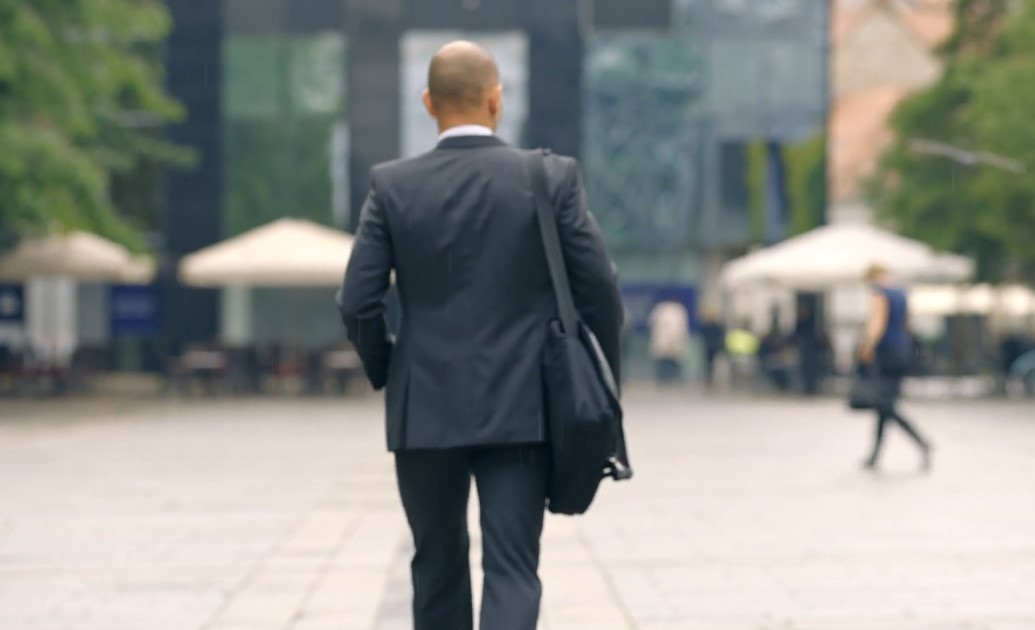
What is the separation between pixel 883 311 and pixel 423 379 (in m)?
9.41

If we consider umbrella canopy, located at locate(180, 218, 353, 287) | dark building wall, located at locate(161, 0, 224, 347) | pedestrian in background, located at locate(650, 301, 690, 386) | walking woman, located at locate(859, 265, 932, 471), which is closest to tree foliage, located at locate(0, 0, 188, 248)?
umbrella canopy, located at locate(180, 218, 353, 287)

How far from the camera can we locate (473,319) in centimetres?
400

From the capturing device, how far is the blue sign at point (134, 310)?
33.8 m

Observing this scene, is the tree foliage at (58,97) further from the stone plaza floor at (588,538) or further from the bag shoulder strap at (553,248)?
the bag shoulder strap at (553,248)

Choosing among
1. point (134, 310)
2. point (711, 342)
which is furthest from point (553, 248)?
point (134, 310)

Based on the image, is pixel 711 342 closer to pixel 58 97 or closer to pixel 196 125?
pixel 196 125

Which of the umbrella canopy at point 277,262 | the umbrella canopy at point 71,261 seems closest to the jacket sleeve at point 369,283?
the umbrella canopy at point 277,262

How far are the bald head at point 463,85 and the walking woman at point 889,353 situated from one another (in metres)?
9.17

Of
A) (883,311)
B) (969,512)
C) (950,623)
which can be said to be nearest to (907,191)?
(883,311)

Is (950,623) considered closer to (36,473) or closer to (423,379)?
(423,379)

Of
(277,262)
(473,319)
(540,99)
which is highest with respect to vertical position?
(540,99)

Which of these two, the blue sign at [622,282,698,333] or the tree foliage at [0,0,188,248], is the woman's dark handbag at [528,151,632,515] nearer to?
the tree foliage at [0,0,188,248]

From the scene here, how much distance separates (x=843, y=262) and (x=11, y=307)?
15810mm

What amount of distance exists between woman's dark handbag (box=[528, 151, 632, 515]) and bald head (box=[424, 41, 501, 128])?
0.23m
